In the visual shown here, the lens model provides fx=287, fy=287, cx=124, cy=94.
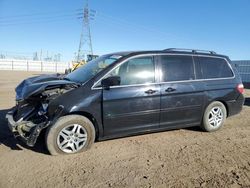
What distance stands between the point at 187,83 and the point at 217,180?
8.20ft

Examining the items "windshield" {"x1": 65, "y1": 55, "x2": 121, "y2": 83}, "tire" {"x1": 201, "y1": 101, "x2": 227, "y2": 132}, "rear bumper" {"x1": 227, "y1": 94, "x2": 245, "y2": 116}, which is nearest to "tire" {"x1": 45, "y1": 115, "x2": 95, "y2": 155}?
"windshield" {"x1": 65, "y1": 55, "x2": 121, "y2": 83}

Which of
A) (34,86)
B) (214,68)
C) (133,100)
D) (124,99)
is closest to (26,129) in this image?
(34,86)

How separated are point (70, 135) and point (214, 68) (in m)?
3.67

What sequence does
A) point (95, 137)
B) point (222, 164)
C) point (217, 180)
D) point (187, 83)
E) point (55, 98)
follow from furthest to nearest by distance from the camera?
1. point (187, 83)
2. point (95, 137)
3. point (55, 98)
4. point (222, 164)
5. point (217, 180)

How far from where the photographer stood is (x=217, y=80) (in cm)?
657

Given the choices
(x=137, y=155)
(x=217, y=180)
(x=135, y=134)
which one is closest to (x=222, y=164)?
(x=217, y=180)

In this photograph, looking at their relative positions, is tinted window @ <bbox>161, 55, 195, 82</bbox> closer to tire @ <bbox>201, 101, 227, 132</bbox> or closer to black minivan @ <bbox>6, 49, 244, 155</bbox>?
black minivan @ <bbox>6, 49, 244, 155</bbox>

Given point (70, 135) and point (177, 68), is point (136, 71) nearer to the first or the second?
point (177, 68)

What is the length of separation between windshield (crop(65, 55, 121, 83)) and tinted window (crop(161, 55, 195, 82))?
102cm

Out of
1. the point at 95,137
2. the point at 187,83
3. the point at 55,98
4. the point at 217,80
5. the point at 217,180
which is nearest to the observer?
the point at 217,180

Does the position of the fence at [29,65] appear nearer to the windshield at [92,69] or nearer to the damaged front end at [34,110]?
the windshield at [92,69]

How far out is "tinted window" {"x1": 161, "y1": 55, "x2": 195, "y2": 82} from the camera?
5.91 m

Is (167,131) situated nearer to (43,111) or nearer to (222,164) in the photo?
(222,164)

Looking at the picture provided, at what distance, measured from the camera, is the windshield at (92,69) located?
18.1 ft
